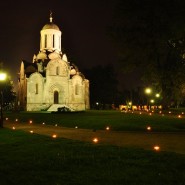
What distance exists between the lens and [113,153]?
437 inches

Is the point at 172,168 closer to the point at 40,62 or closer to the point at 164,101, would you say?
the point at 164,101

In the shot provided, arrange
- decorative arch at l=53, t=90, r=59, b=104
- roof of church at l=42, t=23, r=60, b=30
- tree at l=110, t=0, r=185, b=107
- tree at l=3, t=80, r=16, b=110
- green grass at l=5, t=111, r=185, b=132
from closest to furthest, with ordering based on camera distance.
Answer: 1. green grass at l=5, t=111, r=185, b=132
2. tree at l=110, t=0, r=185, b=107
3. decorative arch at l=53, t=90, r=59, b=104
4. roof of church at l=42, t=23, r=60, b=30
5. tree at l=3, t=80, r=16, b=110

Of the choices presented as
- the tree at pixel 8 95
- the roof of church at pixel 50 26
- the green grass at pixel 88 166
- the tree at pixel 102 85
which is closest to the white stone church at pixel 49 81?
the roof of church at pixel 50 26

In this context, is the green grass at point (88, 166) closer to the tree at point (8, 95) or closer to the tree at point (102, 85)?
the tree at point (8, 95)

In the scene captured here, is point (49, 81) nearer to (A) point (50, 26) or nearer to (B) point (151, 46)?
(A) point (50, 26)

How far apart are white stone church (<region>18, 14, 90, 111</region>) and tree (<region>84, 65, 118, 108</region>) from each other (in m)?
14.0

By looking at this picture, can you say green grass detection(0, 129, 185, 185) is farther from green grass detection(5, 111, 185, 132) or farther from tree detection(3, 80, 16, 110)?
tree detection(3, 80, 16, 110)

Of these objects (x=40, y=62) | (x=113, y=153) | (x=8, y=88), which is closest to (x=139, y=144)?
(x=113, y=153)

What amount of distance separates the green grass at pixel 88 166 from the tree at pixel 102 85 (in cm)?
6937

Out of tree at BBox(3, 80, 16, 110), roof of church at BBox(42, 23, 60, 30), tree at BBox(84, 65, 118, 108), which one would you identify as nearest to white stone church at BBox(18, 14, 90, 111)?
roof of church at BBox(42, 23, 60, 30)

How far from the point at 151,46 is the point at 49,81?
3188 cm

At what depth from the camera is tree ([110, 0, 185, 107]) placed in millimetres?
31281

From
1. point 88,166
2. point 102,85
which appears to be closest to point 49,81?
point 102,85

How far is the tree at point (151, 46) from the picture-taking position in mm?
31281
